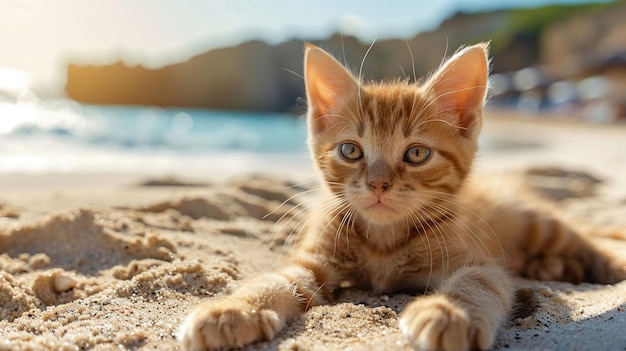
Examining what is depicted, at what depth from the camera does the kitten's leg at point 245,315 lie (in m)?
1.23

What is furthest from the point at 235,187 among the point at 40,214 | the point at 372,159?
the point at 372,159

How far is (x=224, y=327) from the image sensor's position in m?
1.25

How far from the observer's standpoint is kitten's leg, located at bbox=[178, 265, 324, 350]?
4.05 feet

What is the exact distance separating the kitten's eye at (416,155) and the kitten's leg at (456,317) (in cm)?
49

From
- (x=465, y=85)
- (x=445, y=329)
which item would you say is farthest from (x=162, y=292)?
(x=465, y=85)

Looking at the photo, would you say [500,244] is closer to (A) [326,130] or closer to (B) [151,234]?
(A) [326,130]

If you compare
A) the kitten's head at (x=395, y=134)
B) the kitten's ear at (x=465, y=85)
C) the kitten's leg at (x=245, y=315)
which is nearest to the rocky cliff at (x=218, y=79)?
the kitten's head at (x=395, y=134)

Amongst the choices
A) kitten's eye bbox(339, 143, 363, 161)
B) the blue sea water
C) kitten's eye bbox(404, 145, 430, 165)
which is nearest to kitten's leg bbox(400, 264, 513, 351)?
kitten's eye bbox(404, 145, 430, 165)

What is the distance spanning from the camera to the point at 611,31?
2689cm

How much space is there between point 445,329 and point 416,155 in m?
0.81

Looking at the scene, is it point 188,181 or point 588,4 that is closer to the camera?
point 188,181

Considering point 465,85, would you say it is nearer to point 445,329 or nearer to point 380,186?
point 380,186

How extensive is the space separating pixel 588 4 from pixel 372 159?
33.4 m

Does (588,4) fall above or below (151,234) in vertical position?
above
